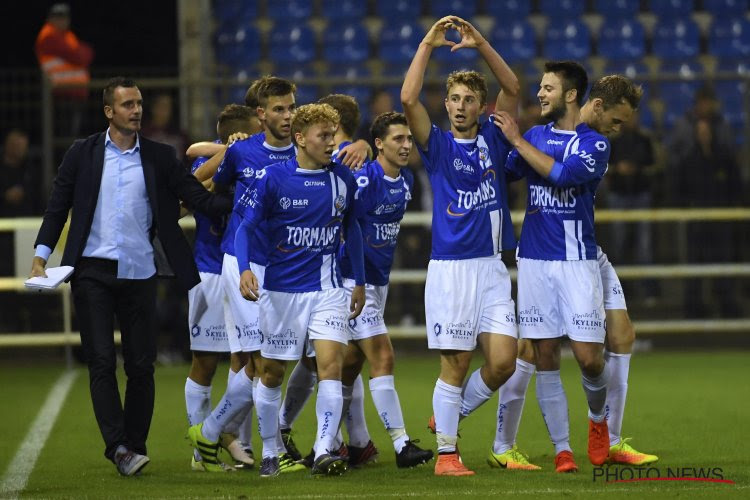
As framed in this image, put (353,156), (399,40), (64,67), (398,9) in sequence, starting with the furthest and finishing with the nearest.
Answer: (398,9) → (399,40) → (64,67) → (353,156)

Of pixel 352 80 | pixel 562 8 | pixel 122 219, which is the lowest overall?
pixel 122 219

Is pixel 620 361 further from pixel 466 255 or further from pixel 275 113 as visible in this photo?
pixel 275 113

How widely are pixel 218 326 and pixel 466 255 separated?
1.63 meters

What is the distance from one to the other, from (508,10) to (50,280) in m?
10.7

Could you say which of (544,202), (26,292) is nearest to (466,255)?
(544,202)

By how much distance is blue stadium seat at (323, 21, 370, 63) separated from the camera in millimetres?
16250

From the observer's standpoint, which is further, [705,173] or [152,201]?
[705,173]

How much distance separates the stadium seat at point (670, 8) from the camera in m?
16.6

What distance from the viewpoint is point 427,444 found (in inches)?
325

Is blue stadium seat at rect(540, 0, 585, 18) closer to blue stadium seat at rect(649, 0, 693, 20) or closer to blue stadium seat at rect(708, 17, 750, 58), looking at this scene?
blue stadium seat at rect(649, 0, 693, 20)

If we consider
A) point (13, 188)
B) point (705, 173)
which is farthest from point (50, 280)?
point (705, 173)

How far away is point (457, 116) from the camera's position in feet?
23.1

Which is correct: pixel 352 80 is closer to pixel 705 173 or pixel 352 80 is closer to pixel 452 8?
pixel 705 173

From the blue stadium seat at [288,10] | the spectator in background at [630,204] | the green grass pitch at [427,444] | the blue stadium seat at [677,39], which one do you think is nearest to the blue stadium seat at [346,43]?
the blue stadium seat at [288,10]
